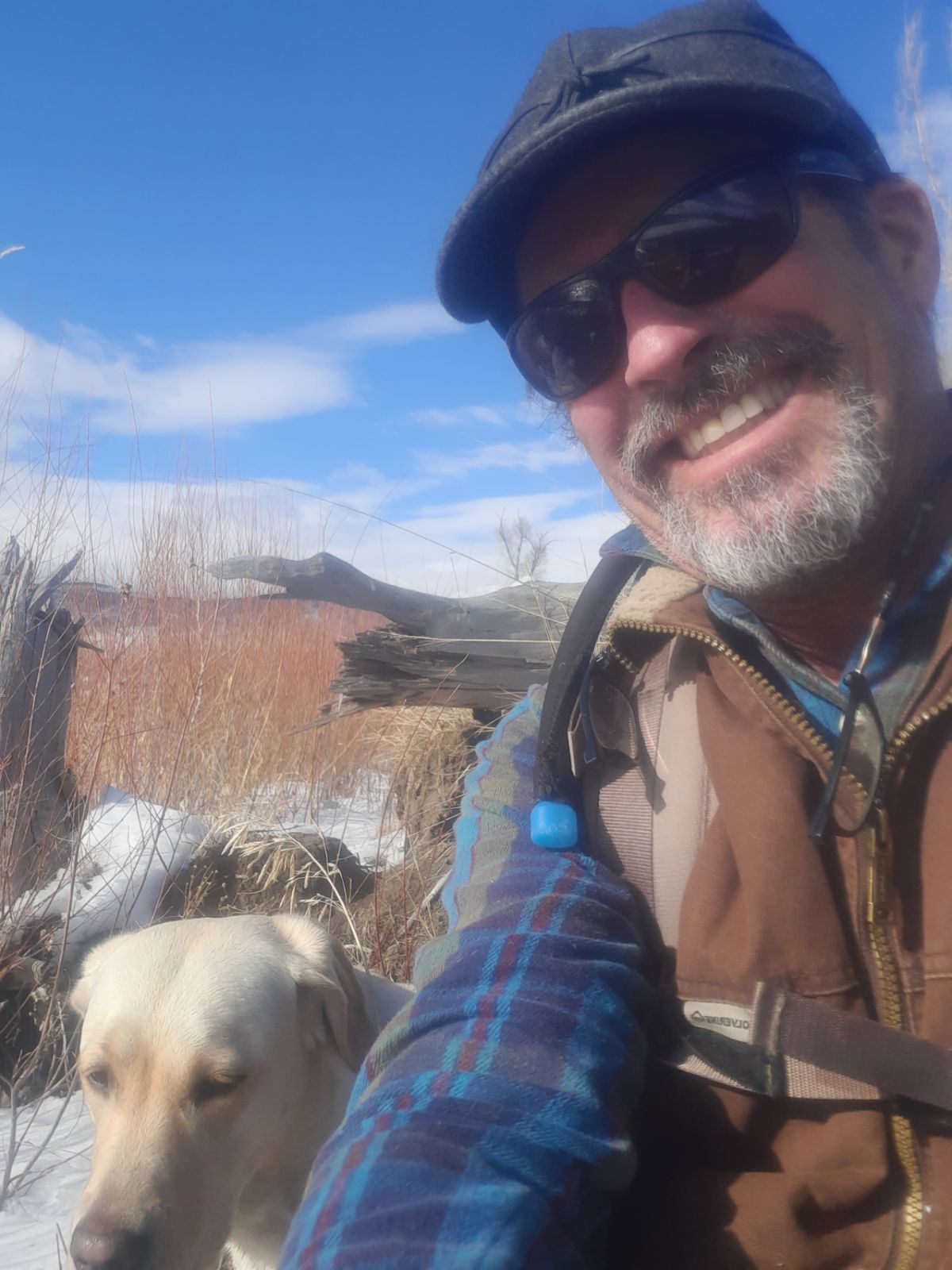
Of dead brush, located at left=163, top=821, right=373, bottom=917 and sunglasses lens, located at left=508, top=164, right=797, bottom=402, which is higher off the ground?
sunglasses lens, located at left=508, top=164, right=797, bottom=402

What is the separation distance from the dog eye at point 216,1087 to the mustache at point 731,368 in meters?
1.50

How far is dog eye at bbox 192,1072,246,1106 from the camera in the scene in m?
1.65

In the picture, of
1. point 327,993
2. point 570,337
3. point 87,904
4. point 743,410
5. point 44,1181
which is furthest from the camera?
point 87,904

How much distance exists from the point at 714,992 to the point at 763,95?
125 centimetres

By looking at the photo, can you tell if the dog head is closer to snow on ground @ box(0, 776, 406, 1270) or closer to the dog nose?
the dog nose

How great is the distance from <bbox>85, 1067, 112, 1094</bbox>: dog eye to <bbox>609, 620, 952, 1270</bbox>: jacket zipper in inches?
58.6

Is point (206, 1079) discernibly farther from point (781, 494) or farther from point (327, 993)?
point (781, 494)

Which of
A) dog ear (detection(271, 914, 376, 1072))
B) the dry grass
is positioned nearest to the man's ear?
dog ear (detection(271, 914, 376, 1072))

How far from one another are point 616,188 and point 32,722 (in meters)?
3.00

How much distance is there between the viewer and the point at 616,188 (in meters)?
1.28

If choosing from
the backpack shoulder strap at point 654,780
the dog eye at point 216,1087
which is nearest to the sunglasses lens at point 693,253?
the backpack shoulder strap at point 654,780

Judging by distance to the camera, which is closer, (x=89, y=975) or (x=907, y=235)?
(x=907, y=235)

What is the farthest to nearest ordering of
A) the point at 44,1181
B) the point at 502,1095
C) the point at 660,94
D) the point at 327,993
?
the point at 44,1181
the point at 327,993
the point at 660,94
the point at 502,1095

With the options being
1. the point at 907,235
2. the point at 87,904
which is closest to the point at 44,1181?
the point at 87,904
